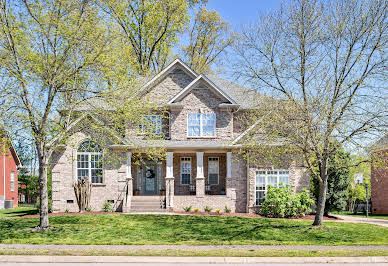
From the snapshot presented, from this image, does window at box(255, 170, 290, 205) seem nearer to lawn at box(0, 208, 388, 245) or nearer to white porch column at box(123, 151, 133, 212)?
lawn at box(0, 208, 388, 245)

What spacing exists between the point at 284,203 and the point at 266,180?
2.53m

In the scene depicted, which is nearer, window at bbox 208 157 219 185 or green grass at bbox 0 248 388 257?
green grass at bbox 0 248 388 257

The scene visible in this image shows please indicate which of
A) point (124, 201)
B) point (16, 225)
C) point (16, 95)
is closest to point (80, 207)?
point (124, 201)

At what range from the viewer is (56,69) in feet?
48.4

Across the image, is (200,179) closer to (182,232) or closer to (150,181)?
(150,181)

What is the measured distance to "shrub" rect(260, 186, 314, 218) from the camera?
20.7 meters

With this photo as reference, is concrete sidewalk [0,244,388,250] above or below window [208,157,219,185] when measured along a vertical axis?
below

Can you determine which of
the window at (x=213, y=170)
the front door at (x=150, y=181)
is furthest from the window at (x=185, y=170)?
the front door at (x=150, y=181)

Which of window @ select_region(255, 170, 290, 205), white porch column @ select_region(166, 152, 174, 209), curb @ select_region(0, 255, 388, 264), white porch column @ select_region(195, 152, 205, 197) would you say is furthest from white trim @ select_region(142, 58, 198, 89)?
curb @ select_region(0, 255, 388, 264)

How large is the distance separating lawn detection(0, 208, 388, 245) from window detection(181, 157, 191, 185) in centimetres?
672

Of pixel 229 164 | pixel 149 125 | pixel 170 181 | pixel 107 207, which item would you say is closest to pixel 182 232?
pixel 149 125

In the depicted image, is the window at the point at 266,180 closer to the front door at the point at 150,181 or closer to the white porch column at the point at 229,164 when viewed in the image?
the white porch column at the point at 229,164

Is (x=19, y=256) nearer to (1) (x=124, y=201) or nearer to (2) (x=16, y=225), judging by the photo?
(2) (x=16, y=225)

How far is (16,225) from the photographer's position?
16359 millimetres
